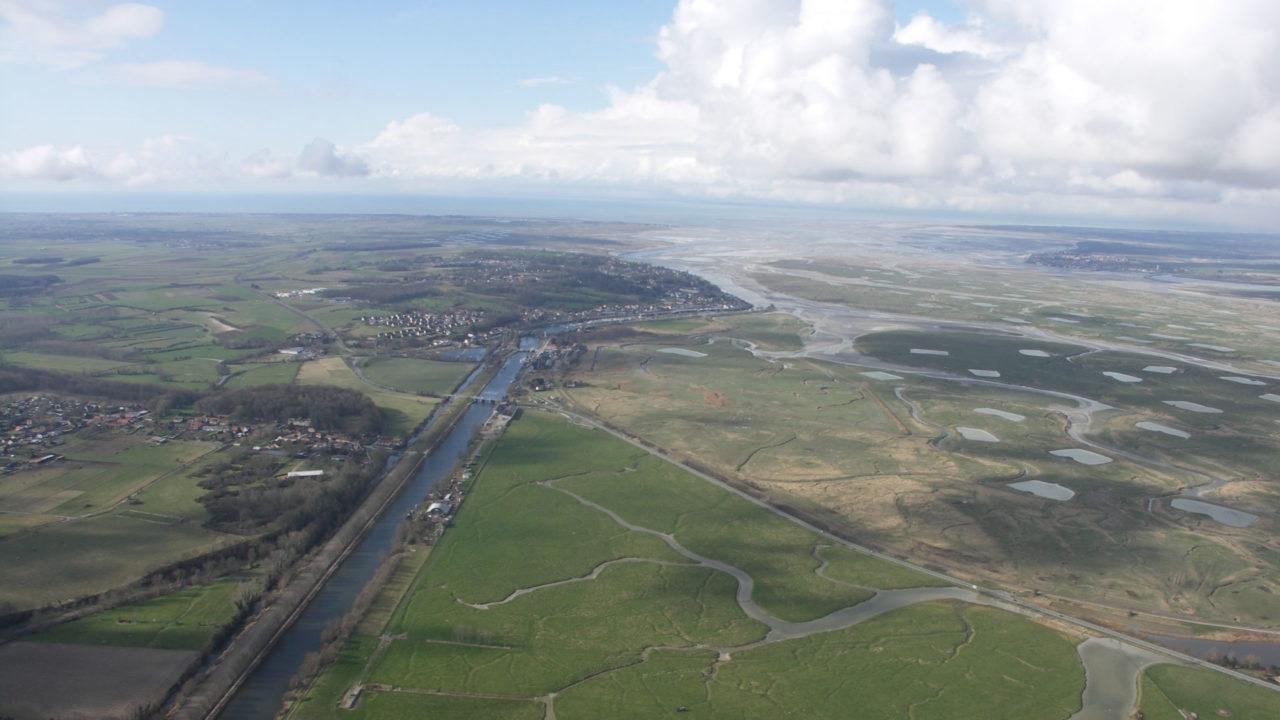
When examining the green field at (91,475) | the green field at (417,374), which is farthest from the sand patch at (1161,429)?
the green field at (91,475)

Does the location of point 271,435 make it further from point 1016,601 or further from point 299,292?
point 299,292

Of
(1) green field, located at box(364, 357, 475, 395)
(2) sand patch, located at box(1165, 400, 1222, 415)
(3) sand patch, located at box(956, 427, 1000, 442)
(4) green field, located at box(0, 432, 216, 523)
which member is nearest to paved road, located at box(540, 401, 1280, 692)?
(3) sand patch, located at box(956, 427, 1000, 442)

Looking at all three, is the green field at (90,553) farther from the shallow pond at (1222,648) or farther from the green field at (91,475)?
the shallow pond at (1222,648)

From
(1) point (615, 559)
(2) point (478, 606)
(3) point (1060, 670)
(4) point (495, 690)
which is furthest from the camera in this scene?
(1) point (615, 559)

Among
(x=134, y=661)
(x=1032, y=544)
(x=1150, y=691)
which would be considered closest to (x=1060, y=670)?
(x=1150, y=691)

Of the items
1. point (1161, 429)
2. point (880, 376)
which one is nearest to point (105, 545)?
point (880, 376)

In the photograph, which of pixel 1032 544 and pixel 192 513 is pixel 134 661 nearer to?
pixel 192 513
